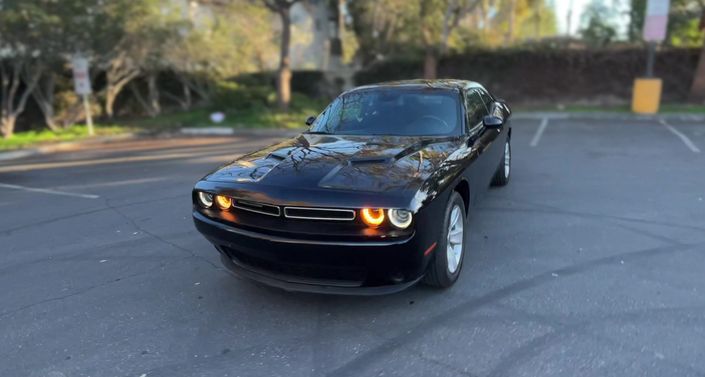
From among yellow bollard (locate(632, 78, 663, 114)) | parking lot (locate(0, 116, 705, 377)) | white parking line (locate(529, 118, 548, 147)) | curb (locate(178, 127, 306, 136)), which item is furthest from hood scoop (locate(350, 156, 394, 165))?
yellow bollard (locate(632, 78, 663, 114))

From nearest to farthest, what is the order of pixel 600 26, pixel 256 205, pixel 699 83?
1. pixel 256 205
2. pixel 699 83
3. pixel 600 26

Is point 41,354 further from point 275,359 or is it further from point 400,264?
point 400,264

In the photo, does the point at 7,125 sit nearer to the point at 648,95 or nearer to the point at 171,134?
the point at 171,134

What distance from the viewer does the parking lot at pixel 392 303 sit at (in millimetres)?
3072

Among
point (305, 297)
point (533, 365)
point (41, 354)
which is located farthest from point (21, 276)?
point (533, 365)

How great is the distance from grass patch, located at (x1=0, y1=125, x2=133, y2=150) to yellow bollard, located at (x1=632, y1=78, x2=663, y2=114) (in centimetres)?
1646

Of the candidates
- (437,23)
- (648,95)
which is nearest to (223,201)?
(648,95)

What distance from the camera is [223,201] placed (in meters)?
3.68

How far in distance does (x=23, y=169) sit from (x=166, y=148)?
3.28 m

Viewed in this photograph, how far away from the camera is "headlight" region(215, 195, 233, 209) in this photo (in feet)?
12.0

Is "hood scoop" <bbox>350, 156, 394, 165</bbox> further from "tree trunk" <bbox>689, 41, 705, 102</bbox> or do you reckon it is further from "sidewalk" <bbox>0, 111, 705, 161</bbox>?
"tree trunk" <bbox>689, 41, 705, 102</bbox>

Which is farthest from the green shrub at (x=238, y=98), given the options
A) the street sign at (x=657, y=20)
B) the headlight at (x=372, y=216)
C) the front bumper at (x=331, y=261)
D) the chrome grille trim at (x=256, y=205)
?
the headlight at (x=372, y=216)

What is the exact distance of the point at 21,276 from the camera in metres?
4.59

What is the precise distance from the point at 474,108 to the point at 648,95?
1363 cm
